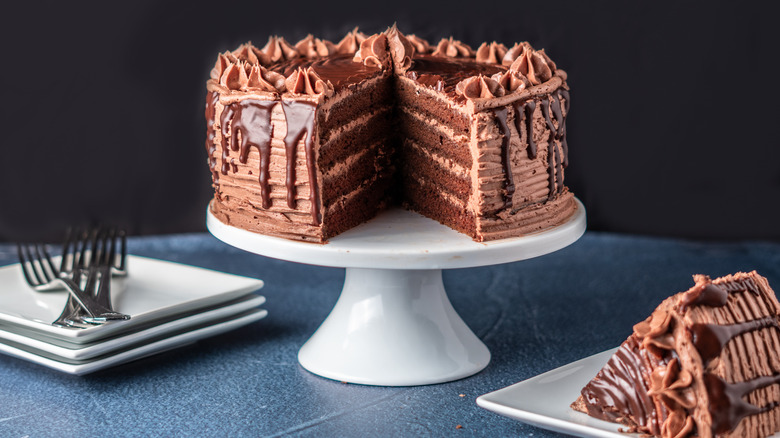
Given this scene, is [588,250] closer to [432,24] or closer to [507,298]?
[507,298]

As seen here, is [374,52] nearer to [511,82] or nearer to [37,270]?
[511,82]

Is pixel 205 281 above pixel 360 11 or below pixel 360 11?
below

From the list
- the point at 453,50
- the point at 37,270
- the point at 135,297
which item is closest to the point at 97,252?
the point at 37,270

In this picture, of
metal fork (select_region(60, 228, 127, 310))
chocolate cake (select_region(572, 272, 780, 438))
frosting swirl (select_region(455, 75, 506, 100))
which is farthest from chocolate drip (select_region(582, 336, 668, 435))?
metal fork (select_region(60, 228, 127, 310))

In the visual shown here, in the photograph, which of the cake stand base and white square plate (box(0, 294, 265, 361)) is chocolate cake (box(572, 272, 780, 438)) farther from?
white square plate (box(0, 294, 265, 361))

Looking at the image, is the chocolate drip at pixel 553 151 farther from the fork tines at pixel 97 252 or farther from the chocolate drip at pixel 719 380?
the fork tines at pixel 97 252

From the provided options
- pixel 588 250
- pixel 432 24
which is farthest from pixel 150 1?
pixel 588 250
